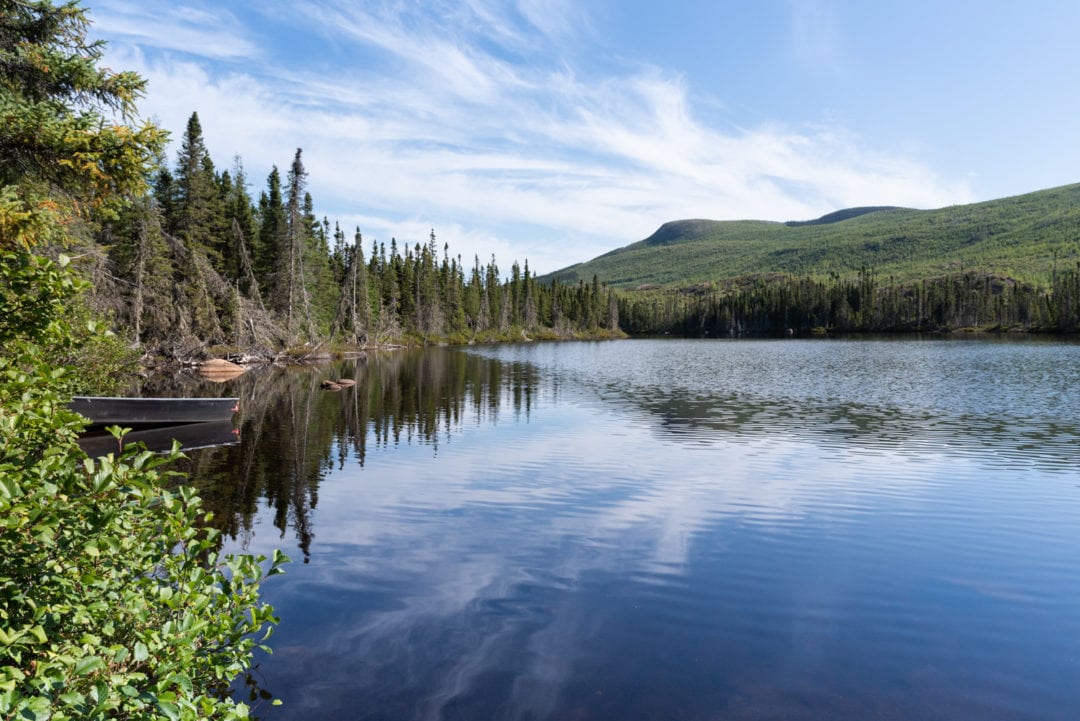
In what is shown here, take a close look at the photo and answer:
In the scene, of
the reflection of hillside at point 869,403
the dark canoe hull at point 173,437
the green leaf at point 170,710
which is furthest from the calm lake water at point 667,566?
the green leaf at point 170,710

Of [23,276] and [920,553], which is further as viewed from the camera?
[920,553]

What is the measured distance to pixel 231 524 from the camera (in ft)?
41.7

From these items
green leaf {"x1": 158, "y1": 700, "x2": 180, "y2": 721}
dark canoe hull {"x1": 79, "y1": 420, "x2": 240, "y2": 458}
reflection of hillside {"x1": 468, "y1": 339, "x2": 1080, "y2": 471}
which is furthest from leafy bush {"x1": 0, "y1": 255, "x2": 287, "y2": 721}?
reflection of hillside {"x1": 468, "y1": 339, "x2": 1080, "y2": 471}

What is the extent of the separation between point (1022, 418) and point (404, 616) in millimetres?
26276

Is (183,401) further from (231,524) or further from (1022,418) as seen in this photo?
(1022,418)

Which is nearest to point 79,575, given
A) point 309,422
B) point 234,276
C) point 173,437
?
point 173,437

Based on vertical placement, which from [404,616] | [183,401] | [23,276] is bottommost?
[404,616]

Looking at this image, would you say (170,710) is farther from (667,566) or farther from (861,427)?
(861,427)

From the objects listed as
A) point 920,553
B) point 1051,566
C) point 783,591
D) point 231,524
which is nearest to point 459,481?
point 231,524

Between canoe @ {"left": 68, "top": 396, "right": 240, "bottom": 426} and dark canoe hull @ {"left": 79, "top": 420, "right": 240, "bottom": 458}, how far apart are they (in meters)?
0.23

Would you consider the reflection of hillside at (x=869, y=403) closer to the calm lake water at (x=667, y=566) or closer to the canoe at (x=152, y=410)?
the calm lake water at (x=667, y=566)

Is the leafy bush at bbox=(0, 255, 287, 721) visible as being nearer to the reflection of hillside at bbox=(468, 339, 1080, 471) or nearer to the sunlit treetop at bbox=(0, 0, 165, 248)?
the sunlit treetop at bbox=(0, 0, 165, 248)

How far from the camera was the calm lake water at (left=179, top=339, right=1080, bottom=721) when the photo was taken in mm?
7422

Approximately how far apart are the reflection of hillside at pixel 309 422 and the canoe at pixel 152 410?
133cm
